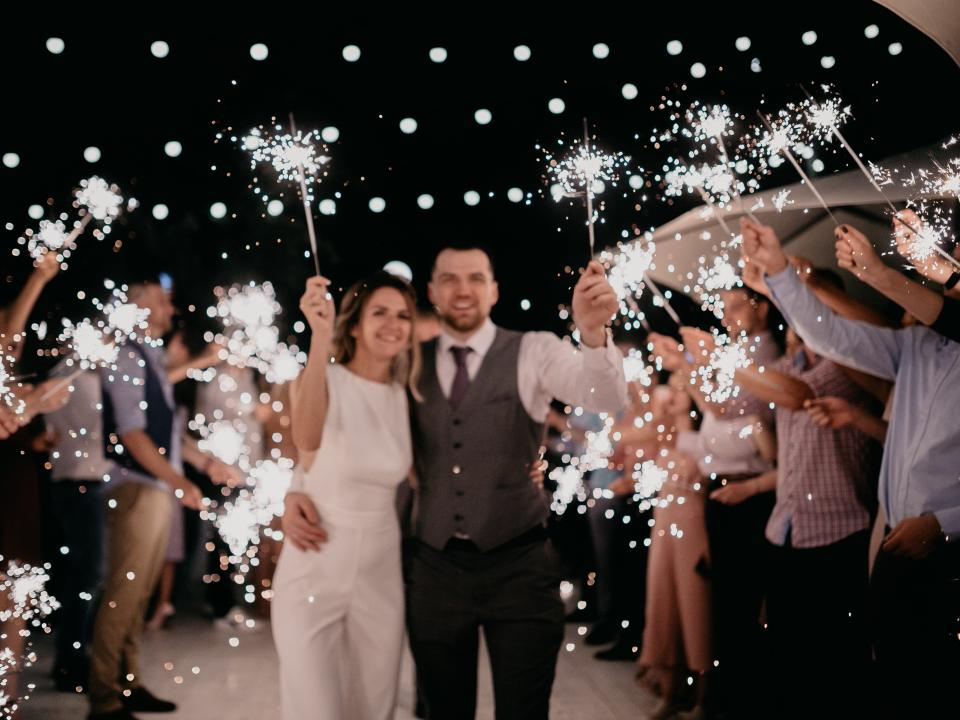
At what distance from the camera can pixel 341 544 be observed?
249 centimetres

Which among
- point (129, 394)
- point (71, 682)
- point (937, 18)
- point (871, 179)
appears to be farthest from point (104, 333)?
point (937, 18)

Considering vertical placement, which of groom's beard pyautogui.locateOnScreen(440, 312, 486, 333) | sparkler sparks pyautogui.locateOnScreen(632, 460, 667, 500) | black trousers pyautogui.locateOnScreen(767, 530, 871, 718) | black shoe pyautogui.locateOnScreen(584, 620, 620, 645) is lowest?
black shoe pyautogui.locateOnScreen(584, 620, 620, 645)

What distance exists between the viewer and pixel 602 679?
4.14 meters

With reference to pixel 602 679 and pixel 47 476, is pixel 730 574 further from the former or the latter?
pixel 47 476

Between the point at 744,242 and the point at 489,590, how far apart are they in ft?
4.11

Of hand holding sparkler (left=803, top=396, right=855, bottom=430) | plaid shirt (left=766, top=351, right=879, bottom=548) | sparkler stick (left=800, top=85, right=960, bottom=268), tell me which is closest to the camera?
sparkler stick (left=800, top=85, right=960, bottom=268)

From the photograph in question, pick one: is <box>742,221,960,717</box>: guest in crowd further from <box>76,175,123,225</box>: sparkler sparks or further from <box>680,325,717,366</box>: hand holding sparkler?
<box>76,175,123,225</box>: sparkler sparks

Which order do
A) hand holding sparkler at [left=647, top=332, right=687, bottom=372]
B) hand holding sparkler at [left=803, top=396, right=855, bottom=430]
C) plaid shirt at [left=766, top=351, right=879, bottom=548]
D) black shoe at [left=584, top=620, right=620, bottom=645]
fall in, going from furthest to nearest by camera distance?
black shoe at [left=584, top=620, right=620, bottom=645], hand holding sparkler at [left=647, top=332, right=687, bottom=372], plaid shirt at [left=766, top=351, right=879, bottom=548], hand holding sparkler at [left=803, top=396, right=855, bottom=430]

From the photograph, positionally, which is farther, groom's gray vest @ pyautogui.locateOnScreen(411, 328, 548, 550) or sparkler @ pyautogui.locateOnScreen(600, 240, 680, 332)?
sparkler @ pyautogui.locateOnScreen(600, 240, 680, 332)

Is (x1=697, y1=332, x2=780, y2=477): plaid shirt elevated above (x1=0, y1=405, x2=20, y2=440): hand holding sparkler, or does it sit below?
below

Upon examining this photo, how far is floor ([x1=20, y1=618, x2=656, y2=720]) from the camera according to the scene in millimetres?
3670

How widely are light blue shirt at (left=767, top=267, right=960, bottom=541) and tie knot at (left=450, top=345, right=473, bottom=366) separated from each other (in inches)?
36.0

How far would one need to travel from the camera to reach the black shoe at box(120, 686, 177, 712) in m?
3.66

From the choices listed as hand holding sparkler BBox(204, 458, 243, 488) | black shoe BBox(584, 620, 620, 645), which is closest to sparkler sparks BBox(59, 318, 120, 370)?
hand holding sparkler BBox(204, 458, 243, 488)
